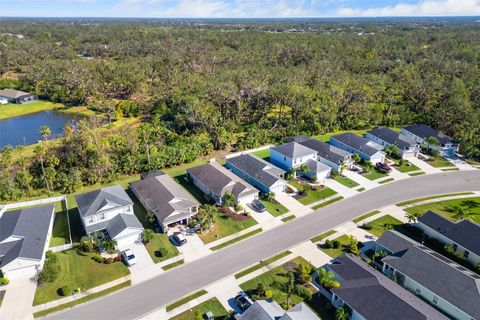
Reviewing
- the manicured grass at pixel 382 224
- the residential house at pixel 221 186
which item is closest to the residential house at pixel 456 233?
the manicured grass at pixel 382 224

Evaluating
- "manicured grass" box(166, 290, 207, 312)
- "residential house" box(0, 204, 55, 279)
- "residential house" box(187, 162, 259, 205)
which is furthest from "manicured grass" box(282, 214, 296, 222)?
"residential house" box(0, 204, 55, 279)

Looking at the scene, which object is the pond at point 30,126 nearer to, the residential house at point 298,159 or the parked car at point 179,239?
the parked car at point 179,239

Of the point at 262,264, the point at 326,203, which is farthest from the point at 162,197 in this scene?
the point at 326,203

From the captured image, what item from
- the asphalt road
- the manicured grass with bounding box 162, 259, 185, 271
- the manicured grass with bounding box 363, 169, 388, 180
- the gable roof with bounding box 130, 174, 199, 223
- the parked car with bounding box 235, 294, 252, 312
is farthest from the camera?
the manicured grass with bounding box 363, 169, 388, 180

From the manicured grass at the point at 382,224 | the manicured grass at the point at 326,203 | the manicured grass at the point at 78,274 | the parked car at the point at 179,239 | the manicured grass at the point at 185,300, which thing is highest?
the parked car at the point at 179,239

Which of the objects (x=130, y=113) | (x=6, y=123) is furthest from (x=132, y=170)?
(x=6, y=123)

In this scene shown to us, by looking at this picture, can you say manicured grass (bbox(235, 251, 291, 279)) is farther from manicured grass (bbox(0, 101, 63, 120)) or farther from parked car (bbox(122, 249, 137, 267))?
manicured grass (bbox(0, 101, 63, 120))
